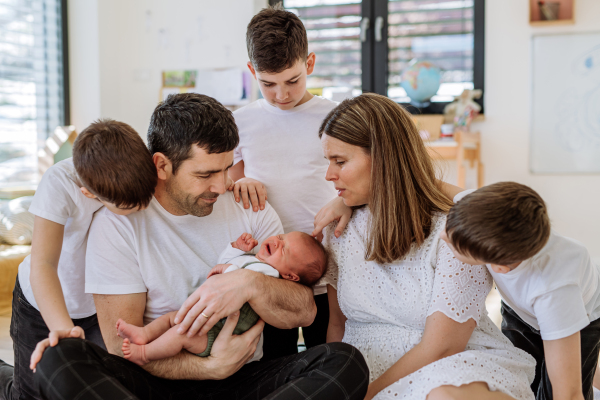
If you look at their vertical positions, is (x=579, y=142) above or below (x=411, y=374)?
above

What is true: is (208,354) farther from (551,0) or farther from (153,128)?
(551,0)

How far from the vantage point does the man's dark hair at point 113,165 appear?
4.41 feet

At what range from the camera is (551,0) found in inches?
152

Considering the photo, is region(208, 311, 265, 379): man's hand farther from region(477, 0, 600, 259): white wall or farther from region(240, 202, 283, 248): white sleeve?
region(477, 0, 600, 259): white wall

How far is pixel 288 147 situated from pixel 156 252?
663 millimetres

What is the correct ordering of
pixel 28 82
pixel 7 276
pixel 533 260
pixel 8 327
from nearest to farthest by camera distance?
pixel 533 260, pixel 8 327, pixel 7 276, pixel 28 82

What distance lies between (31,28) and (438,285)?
4161 millimetres

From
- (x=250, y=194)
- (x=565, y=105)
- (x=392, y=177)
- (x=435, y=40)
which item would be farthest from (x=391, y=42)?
(x=392, y=177)

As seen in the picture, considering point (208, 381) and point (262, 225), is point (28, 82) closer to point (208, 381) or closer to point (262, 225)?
point (262, 225)

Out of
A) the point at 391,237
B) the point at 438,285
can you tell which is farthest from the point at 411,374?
the point at 391,237

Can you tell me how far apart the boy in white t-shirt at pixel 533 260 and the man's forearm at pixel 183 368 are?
2.40 feet

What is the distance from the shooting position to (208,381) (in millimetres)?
1472

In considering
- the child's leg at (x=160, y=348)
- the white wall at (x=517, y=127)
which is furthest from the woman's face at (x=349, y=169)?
the white wall at (x=517, y=127)

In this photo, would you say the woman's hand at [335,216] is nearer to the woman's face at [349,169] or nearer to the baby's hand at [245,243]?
the woman's face at [349,169]
